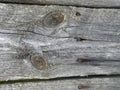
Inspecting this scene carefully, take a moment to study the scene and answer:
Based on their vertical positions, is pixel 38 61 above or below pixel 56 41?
below

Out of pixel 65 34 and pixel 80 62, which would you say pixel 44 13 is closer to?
pixel 65 34

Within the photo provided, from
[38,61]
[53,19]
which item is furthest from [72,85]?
[53,19]

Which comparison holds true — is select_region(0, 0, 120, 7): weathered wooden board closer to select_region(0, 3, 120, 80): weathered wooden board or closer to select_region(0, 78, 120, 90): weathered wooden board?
select_region(0, 3, 120, 80): weathered wooden board

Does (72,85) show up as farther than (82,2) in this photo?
Yes

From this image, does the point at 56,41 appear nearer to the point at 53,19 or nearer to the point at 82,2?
the point at 53,19

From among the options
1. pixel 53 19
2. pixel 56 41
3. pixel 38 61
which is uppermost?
pixel 53 19

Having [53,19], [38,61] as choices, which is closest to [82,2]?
[53,19]

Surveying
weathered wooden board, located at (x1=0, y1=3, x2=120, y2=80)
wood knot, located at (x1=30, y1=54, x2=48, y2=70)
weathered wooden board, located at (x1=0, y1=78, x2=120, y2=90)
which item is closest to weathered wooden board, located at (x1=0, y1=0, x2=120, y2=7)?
weathered wooden board, located at (x1=0, y1=3, x2=120, y2=80)

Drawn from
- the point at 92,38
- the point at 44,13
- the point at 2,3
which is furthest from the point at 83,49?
the point at 2,3
